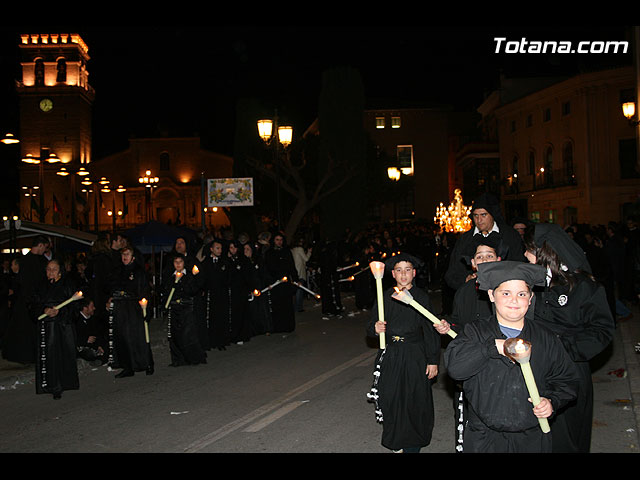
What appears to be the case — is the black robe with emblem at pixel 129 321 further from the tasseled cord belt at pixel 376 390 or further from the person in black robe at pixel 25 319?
the tasseled cord belt at pixel 376 390

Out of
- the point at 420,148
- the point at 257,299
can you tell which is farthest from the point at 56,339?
the point at 420,148

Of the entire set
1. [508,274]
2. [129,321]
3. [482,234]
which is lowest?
[129,321]

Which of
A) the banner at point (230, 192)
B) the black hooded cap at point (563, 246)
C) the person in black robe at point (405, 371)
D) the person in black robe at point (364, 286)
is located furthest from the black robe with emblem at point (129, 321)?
the banner at point (230, 192)

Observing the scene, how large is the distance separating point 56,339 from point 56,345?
0.08 meters

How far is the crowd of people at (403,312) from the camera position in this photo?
369 cm

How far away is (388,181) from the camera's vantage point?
45406mm

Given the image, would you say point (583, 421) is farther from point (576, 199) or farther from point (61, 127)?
point (61, 127)

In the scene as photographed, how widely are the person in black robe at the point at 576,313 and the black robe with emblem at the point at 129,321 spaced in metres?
6.79

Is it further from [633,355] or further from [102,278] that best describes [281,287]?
[633,355]

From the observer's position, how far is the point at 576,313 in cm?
466

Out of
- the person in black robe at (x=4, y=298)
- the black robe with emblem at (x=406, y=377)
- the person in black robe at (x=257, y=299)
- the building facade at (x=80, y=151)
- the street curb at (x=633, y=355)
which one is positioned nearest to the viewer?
the black robe with emblem at (x=406, y=377)

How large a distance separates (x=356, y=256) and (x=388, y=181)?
26452mm

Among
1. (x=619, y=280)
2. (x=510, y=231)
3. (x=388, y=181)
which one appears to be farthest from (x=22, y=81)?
(x=510, y=231)

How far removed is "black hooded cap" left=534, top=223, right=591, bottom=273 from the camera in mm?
4875
